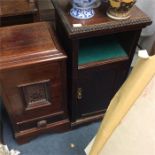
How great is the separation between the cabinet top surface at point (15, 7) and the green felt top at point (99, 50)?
318 mm

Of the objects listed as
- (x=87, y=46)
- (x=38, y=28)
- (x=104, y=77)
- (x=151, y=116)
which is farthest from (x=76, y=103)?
(x=151, y=116)

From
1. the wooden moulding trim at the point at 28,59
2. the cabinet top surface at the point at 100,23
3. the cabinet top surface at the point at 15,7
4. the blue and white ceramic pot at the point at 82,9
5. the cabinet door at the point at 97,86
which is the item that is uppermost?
the blue and white ceramic pot at the point at 82,9

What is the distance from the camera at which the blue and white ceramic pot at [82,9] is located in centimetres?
83

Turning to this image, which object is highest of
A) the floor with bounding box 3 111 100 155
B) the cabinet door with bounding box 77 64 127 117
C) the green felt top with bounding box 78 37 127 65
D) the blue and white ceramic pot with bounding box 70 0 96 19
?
the blue and white ceramic pot with bounding box 70 0 96 19

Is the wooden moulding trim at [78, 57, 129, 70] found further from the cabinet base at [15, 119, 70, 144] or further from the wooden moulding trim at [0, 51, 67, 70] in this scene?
the cabinet base at [15, 119, 70, 144]

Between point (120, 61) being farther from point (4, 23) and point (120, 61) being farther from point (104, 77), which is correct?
point (4, 23)

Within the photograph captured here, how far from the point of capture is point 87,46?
3.47 ft

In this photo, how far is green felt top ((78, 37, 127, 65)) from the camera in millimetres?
994

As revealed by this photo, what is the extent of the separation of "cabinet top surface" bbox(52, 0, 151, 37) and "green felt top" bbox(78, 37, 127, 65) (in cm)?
17

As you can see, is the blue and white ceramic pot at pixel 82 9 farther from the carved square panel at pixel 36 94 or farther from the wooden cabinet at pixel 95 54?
the carved square panel at pixel 36 94

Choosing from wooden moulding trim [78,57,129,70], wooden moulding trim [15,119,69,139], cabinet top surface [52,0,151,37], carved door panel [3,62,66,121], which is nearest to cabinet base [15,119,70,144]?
wooden moulding trim [15,119,69,139]

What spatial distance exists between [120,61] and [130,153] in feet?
1.86

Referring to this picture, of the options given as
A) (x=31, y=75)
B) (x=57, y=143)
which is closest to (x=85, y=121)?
(x=57, y=143)

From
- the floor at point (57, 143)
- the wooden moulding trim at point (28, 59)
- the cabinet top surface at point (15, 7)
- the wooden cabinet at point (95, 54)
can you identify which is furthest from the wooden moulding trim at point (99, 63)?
the floor at point (57, 143)
